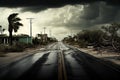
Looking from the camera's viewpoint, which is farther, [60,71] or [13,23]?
[13,23]

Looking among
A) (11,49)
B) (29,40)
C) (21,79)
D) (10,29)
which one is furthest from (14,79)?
(29,40)

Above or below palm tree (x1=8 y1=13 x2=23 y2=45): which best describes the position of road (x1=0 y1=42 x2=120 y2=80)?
below

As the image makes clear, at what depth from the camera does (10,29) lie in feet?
238

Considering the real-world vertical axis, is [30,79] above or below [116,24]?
below

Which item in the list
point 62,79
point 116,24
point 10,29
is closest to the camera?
point 62,79

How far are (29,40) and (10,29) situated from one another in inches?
908

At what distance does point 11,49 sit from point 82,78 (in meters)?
41.0

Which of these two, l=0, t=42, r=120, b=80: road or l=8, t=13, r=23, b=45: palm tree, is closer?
l=0, t=42, r=120, b=80: road

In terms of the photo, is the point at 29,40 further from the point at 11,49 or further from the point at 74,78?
the point at 74,78

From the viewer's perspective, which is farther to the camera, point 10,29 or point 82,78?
point 10,29

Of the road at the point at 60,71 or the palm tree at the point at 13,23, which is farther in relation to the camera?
the palm tree at the point at 13,23

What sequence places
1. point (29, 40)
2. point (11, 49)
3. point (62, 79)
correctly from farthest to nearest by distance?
point (29, 40) → point (11, 49) → point (62, 79)

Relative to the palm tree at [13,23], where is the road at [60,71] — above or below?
below

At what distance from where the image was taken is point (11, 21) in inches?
2886
